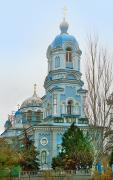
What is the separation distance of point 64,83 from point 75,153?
585 inches

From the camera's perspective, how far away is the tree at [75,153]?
39.4 m

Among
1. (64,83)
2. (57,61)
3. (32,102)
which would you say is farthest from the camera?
(32,102)

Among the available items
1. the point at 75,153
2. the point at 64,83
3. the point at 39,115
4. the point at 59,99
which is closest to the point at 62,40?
the point at 64,83

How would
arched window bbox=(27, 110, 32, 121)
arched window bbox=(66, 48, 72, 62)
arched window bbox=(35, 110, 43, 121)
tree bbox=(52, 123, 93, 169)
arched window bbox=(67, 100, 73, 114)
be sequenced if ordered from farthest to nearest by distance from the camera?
arched window bbox=(35, 110, 43, 121) → arched window bbox=(27, 110, 32, 121) → arched window bbox=(66, 48, 72, 62) → arched window bbox=(67, 100, 73, 114) → tree bbox=(52, 123, 93, 169)

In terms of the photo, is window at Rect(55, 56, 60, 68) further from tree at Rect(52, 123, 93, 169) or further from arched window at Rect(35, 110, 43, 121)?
arched window at Rect(35, 110, 43, 121)

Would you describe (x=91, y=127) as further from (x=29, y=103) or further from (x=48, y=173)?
(x=29, y=103)

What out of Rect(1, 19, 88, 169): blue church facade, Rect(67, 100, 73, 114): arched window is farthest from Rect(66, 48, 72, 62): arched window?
Rect(67, 100, 73, 114): arched window

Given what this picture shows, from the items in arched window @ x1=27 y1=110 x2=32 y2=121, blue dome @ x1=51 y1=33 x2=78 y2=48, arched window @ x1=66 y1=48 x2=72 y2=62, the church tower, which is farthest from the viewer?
arched window @ x1=27 y1=110 x2=32 y2=121

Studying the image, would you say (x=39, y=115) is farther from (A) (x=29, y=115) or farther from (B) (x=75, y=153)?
(B) (x=75, y=153)

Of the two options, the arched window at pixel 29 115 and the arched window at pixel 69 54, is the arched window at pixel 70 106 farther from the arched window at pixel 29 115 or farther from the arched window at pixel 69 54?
the arched window at pixel 29 115

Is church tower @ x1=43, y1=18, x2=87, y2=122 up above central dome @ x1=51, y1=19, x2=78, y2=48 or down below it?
below

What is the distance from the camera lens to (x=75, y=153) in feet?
131

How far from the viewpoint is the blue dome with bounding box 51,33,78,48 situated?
180ft

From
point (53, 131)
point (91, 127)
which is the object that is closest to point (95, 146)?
point (91, 127)
